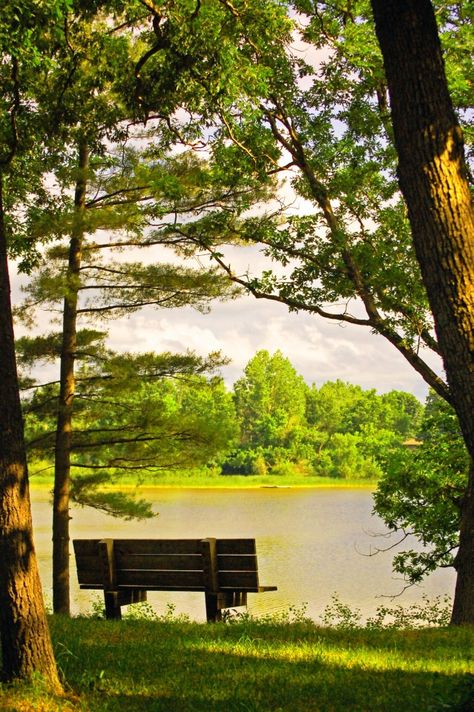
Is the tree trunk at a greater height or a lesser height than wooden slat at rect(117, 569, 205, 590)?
greater

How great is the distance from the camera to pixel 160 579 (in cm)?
858

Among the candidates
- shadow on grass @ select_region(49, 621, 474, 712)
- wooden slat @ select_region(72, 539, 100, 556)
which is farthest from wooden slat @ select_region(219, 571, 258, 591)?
wooden slat @ select_region(72, 539, 100, 556)

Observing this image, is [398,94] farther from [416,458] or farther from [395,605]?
[395,605]

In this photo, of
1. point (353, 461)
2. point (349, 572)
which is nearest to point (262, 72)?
point (349, 572)

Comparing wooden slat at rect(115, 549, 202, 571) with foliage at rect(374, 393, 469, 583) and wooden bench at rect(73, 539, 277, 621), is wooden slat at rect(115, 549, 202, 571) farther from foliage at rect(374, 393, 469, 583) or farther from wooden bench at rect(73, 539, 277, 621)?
foliage at rect(374, 393, 469, 583)

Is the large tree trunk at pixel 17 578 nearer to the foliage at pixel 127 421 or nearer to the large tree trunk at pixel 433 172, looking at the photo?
the large tree trunk at pixel 433 172

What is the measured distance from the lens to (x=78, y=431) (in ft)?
47.1

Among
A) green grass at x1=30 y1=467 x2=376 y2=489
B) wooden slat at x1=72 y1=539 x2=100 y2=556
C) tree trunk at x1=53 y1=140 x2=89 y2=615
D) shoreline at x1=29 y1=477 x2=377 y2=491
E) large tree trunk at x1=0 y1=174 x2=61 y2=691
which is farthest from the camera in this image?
green grass at x1=30 y1=467 x2=376 y2=489

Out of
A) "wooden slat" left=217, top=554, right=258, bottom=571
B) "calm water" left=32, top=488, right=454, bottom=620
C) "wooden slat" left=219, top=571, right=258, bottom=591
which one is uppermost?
"wooden slat" left=217, top=554, right=258, bottom=571

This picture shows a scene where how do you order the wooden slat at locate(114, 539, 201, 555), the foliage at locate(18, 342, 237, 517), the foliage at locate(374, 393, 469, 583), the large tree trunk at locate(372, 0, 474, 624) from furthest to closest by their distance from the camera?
the foliage at locate(18, 342, 237, 517) < the foliage at locate(374, 393, 469, 583) < the wooden slat at locate(114, 539, 201, 555) < the large tree trunk at locate(372, 0, 474, 624)

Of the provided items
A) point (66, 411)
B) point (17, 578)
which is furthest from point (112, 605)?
point (66, 411)

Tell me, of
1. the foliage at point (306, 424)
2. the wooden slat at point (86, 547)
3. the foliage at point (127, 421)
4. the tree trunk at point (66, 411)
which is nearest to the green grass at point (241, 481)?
the foliage at point (306, 424)

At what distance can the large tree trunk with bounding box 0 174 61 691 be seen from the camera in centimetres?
519

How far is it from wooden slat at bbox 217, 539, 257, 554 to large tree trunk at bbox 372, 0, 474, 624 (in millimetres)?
4748
